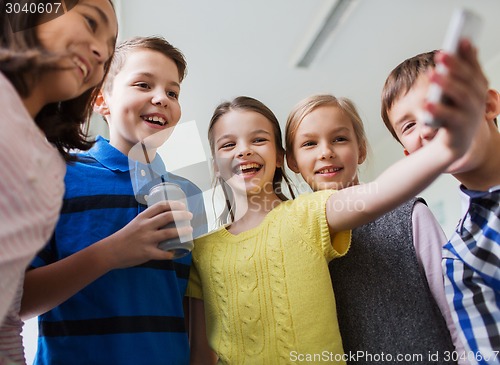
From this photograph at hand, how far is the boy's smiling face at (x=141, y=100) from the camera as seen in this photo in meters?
0.69

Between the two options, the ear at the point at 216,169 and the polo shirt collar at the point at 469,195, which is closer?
the polo shirt collar at the point at 469,195

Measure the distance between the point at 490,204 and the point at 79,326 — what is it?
54 cm

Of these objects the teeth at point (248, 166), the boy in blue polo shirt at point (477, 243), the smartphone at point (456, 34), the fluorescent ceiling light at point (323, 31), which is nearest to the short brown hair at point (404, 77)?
the boy in blue polo shirt at point (477, 243)

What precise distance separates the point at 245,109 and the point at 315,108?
0.39 feet

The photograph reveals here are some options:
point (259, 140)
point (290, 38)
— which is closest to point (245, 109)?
point (259, 140)

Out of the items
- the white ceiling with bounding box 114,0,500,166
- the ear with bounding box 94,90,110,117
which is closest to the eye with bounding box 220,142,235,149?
the ear with bounding box 94,90,110,117

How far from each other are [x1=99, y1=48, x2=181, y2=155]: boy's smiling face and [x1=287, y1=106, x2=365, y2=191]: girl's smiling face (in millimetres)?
210

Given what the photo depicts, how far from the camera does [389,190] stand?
0.47 metres

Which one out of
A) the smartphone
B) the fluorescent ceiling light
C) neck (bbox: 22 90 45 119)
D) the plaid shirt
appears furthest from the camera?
the fluorescent ceiling light

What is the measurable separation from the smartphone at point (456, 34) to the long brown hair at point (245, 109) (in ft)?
1.33

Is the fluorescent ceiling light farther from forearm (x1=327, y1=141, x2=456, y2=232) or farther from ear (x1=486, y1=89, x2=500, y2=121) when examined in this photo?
forearm (x1=327, y1=141, x2=456, y2=232)

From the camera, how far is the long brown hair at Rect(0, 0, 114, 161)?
412 millimetres

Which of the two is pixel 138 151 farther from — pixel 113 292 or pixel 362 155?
pixel 362 155

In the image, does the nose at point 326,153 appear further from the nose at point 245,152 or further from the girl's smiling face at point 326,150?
the nose at point 245,152
